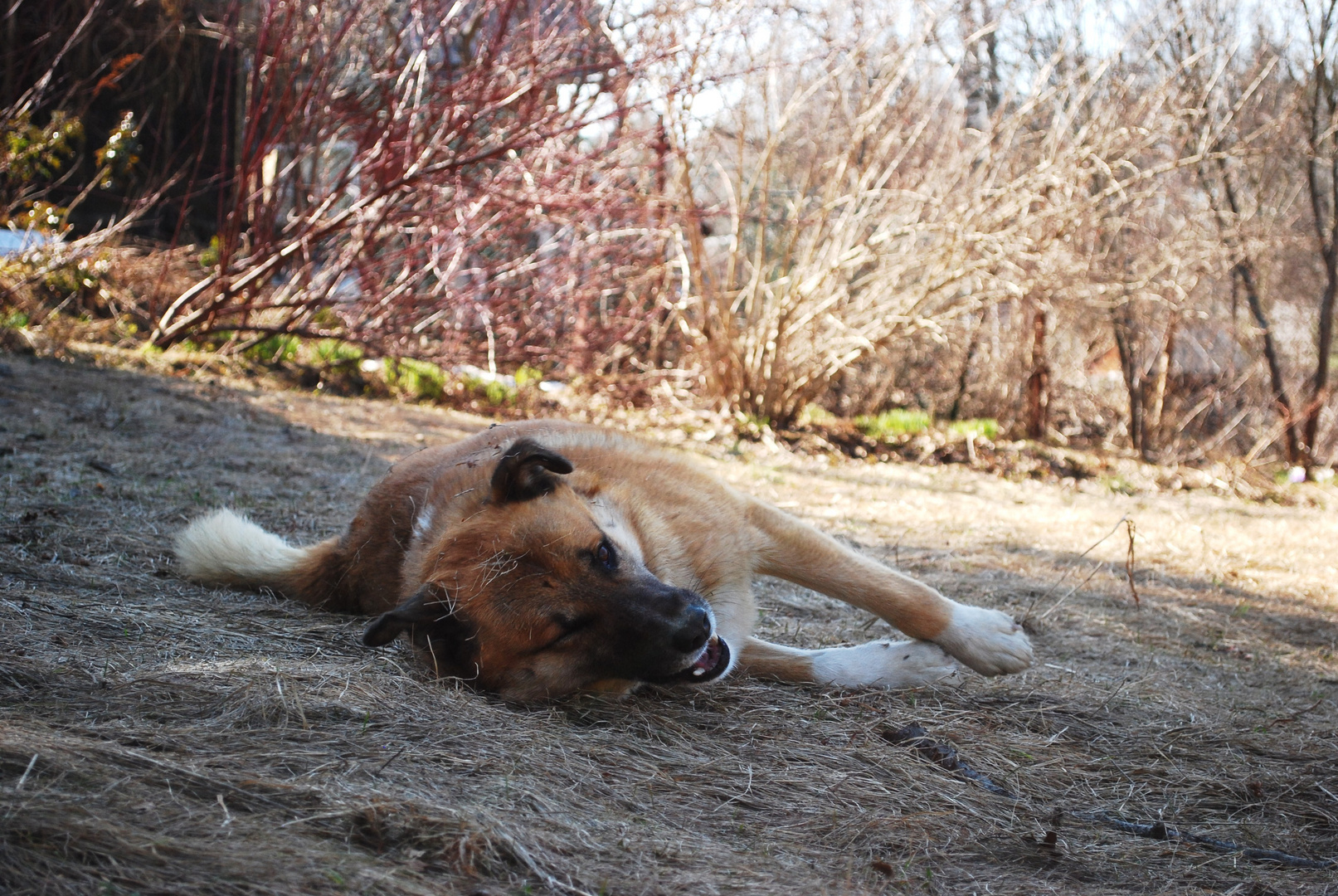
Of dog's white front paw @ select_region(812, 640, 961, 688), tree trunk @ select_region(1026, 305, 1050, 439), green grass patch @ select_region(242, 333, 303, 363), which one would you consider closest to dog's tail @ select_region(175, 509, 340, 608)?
dog's white front paw @ select_region(812, 640, 961, 688)

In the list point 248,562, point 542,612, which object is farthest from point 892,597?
point 248,562

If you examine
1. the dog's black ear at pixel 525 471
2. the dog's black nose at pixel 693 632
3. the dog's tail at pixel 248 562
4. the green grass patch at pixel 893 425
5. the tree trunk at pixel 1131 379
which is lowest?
the dog's tail at pixel 248 562

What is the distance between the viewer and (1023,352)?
11469 millimetres

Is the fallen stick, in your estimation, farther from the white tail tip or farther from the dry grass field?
the white tail tip

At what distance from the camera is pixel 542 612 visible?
2.53 meters

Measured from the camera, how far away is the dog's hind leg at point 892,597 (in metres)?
3.20

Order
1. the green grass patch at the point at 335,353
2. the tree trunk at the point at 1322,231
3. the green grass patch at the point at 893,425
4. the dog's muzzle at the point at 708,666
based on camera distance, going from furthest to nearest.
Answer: the green grass patch at the point at 893,425 < the tree trunk at the point at 1322,231 < the green grass patch at the point at 335,353 < the dog's muzzle at the point at 708,666

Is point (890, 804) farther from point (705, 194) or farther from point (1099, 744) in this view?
point (705, 194)

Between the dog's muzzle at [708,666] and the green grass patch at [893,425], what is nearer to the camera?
the dog's muzzle at [708,666]

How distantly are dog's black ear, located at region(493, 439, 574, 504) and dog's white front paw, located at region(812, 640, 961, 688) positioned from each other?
1.09m

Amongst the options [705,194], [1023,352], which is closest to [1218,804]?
[705,194]

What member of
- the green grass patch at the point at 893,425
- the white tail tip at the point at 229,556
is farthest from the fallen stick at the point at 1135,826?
the green grass patch at the point at 893,425

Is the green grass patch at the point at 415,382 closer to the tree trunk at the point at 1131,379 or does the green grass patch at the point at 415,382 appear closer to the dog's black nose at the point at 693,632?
the tree trunk at the point at 1131,379

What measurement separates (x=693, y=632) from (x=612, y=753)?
376 millimetres
